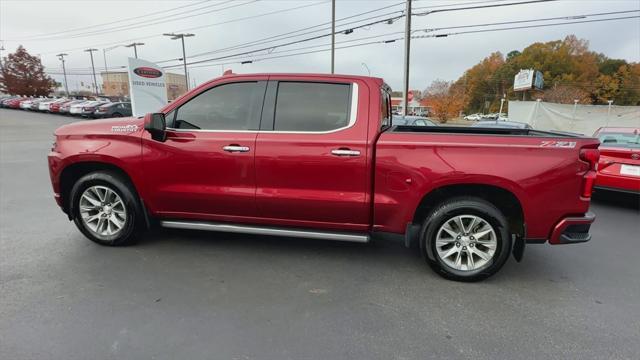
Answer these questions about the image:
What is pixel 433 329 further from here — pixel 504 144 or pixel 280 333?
pixel 504 144

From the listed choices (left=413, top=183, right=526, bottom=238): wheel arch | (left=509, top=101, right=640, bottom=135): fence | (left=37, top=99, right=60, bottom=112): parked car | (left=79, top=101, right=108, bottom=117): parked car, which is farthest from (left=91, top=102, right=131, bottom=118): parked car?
(left=413, top=183, right=526, bottom=238): wheel arch

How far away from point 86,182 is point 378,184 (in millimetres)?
3240

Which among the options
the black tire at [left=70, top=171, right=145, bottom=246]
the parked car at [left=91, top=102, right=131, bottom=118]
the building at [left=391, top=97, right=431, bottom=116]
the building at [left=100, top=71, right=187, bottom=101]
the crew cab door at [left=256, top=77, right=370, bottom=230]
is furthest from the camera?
the building at [left=100, top=71, right=187, bottom=101]

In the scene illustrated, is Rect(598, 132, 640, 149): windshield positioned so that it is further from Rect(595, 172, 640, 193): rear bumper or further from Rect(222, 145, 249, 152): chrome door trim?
Rect(222, 145, 249, 152): chrome door trim

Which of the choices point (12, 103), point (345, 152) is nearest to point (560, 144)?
point (345, 152)

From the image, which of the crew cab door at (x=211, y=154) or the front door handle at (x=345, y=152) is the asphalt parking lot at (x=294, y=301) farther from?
the front door handle at (x=345, y=152)

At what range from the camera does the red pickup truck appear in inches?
129

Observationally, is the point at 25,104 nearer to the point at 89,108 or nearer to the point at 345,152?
the point at 89,108

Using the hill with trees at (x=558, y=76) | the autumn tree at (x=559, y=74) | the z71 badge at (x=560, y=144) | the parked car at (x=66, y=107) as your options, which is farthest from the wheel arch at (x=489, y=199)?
the autumn tree at (x=559, y=74)

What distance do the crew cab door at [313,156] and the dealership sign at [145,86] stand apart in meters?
12.2

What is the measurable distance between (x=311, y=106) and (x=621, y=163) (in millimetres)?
5383

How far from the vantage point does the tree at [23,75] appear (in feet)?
187

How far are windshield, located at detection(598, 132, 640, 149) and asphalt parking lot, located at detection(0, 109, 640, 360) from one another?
233 centimetres

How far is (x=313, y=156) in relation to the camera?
355 centimetres
